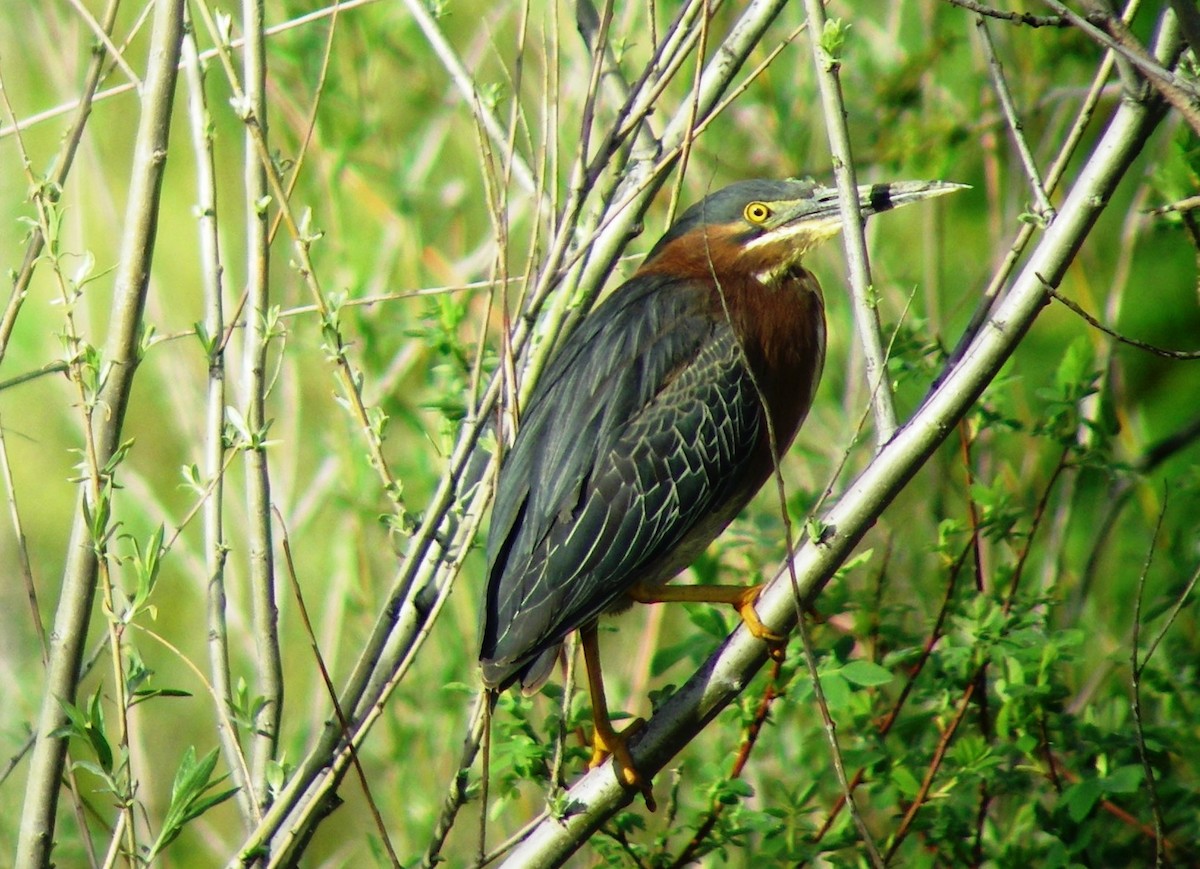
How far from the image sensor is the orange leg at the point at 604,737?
9.15 ft

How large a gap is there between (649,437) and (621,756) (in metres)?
0.88

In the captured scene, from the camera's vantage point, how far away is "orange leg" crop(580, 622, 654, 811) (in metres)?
2.79

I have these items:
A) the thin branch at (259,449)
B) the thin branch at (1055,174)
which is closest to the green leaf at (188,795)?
the thin branch at (259,449)

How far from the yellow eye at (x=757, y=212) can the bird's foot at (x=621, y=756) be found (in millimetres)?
1504

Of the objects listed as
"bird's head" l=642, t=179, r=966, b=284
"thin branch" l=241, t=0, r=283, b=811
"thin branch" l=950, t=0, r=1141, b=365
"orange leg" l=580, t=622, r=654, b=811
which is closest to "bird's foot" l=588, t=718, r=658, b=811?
"orange leg" l=580, t=622, r=654, b=811

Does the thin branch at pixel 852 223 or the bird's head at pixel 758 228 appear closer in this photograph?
the thin branch at pixel 852 223

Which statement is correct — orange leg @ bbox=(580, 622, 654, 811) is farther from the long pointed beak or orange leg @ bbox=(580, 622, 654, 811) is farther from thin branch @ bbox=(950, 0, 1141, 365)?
the long pointed beak

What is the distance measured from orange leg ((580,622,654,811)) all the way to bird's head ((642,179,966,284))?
1.14 meters

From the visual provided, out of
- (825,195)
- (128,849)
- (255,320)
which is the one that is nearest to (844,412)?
(825,195)

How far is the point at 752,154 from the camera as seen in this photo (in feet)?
18.5

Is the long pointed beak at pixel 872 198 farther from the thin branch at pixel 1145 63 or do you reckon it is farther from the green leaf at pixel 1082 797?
the green leaf at pixel 1082 797

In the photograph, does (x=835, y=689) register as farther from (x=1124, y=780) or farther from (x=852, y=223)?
(x=852, y=223)

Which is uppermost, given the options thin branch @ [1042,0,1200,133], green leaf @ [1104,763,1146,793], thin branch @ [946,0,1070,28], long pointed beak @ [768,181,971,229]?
long pointed beak @ [768,181,971,229]

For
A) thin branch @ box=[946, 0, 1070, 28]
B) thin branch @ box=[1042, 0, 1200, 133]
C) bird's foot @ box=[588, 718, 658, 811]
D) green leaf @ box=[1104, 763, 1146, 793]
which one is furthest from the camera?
green leaf @ box=[1104, 763, 1146, 793]
